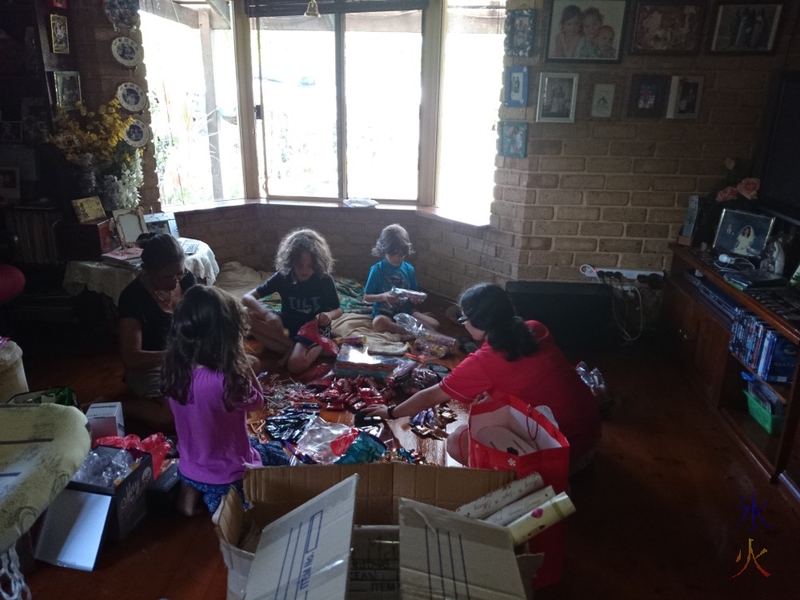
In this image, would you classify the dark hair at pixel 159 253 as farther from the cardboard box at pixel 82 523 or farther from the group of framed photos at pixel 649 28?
the group of framed photos at pixel 649 28

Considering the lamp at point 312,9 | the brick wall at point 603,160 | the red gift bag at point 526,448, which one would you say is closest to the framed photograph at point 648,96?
the brick wall at point 603,160

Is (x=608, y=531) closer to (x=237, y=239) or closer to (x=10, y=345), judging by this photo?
(x=10, y=345)

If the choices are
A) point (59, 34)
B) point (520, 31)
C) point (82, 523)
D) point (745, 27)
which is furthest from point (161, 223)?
point (745, 27)

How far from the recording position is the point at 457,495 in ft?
5.13

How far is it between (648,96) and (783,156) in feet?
2.54

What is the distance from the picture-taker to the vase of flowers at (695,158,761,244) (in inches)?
129

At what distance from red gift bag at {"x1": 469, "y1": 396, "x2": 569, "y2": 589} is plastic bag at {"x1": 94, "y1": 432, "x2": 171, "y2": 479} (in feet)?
4.01

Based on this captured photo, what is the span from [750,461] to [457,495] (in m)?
1.68

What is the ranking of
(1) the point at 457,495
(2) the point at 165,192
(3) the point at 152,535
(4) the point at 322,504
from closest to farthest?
(4) the point at 322,504
(1) the point at 457,495
(3) the point at 152,535
(2) the point at 165,192

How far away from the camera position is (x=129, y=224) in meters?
3.56

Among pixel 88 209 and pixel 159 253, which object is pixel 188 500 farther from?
pixel 88 209

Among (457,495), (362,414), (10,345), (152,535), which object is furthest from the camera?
(362,414)

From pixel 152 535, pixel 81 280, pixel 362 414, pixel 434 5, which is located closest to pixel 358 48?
pixel 434 5

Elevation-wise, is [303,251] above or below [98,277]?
above
